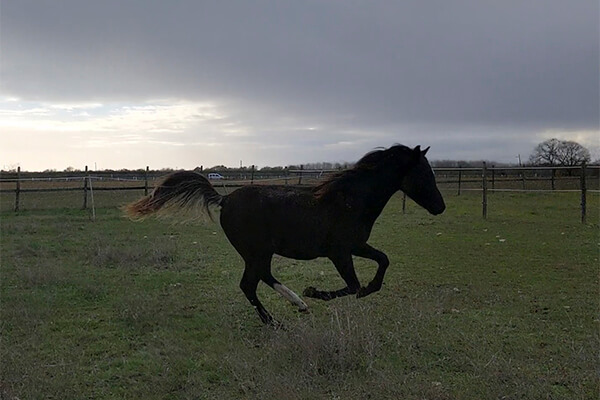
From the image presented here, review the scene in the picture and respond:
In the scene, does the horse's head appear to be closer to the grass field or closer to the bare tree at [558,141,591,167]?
the grass field

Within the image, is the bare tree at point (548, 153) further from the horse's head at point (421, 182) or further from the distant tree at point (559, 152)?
the horse's head at point (421, 182)

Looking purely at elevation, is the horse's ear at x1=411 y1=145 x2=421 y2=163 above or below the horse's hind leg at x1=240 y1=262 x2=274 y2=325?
above

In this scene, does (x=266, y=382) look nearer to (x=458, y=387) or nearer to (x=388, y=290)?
(x=458, y=387)

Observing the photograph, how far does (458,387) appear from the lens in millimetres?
4168

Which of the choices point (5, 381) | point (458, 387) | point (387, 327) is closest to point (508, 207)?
point (387, 327)

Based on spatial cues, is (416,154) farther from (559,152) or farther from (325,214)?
(559,152)

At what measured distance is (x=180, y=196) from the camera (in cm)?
655

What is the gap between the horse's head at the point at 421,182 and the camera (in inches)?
242

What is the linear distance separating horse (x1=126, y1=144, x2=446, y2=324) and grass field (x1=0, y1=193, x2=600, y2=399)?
581mm

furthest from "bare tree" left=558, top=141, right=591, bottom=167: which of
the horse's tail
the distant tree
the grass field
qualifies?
the horse's tail

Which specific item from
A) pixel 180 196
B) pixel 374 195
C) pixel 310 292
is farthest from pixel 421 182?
pixel 180 196

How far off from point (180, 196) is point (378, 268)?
248cm

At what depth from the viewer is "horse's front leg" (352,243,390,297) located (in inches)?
220

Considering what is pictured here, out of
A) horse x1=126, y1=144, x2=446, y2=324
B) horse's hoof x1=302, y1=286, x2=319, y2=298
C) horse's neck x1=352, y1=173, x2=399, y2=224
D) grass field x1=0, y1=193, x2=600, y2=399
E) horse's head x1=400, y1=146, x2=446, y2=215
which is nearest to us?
grass field x1=0, y1=193, x2=600, y2=399
